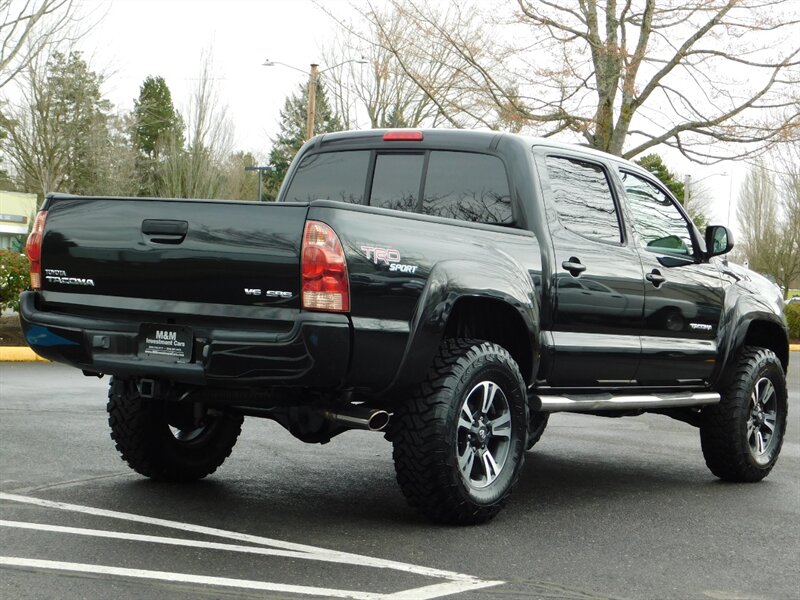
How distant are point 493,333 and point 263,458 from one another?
2275mm

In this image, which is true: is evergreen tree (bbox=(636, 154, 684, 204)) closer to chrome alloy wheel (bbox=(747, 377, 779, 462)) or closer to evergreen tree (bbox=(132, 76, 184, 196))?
evergreen tree (bbox=(132, 76, 184, 196))

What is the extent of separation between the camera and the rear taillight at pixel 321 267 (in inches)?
198

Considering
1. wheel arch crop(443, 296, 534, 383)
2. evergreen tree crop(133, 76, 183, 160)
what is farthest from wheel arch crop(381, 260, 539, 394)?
evergreen tree crop(133, 76, 183, 160)

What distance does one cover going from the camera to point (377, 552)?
5.11 metres

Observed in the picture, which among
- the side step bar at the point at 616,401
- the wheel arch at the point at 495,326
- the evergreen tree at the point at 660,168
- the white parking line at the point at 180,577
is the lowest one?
the white parking line at the point at 180,577

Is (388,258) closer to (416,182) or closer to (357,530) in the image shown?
(357,530)

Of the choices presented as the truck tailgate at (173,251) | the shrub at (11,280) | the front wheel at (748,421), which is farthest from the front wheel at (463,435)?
the shrub at (11,280)

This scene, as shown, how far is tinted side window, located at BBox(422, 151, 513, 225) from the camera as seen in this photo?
253 inches

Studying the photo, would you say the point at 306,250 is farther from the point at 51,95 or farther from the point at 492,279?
the point at 51,95

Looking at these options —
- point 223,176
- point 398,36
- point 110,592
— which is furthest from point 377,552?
point 223,176

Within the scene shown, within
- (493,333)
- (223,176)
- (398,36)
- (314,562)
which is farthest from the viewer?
(223,176)

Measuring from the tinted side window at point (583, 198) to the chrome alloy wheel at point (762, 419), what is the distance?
1829mm

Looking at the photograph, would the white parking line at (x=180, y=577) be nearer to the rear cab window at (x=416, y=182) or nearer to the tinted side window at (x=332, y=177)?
the rear cab window at (x=416, y=182)

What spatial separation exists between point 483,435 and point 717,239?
264 cm
